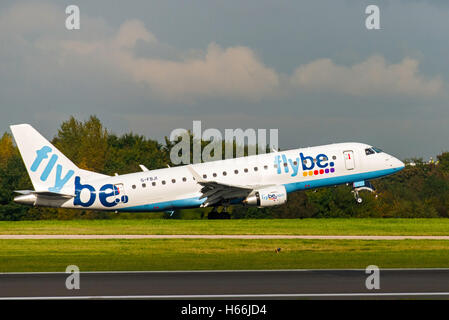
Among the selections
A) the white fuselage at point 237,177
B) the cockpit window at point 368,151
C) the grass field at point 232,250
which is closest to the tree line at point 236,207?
the white fuselage at point 237,177

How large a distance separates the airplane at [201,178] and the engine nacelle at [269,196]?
65 millimetres

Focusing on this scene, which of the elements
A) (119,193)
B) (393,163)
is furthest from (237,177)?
(393,163)

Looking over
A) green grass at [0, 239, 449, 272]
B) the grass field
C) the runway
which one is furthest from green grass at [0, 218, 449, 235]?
green grass at [0, 239, 449, 272]

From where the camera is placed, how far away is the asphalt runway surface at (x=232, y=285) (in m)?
19.9

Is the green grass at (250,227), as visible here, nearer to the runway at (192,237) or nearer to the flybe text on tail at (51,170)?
the runway at (192,237)

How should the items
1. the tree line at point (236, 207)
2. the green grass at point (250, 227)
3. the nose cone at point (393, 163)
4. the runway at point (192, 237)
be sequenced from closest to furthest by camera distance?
the runway at point (192, 237), the green grass at point (250, 227), the nose cone at point (393, 163), the tree line at point (236, 207)

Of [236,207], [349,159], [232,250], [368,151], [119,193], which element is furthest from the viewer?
[236,207]

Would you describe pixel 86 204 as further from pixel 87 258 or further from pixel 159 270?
pixel 159 270

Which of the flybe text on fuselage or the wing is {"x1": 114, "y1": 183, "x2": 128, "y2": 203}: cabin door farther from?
the flybe text on fuselage

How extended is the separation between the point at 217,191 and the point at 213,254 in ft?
49.9

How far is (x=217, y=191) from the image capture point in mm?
47719

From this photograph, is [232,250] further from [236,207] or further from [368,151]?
[236,207]

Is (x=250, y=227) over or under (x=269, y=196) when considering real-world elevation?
under

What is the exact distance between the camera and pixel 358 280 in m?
22.5
